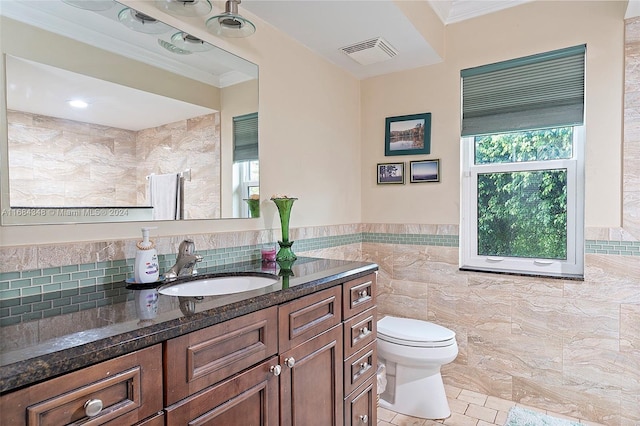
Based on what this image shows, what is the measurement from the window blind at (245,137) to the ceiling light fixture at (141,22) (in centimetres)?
49

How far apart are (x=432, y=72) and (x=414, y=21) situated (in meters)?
0.59

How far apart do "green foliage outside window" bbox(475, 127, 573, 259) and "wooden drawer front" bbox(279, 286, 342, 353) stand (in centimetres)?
147

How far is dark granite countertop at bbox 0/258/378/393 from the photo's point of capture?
0.65 m

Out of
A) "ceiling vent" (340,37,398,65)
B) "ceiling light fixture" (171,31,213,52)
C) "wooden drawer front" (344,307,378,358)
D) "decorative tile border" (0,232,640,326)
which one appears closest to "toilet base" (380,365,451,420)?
"wooden drawer front" (344,307,378,358)

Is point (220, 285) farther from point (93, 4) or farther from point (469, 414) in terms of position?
point (469, 414)

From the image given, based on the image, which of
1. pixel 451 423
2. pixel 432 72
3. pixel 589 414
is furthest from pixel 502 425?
pixel 432 72

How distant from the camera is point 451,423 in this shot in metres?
2.11

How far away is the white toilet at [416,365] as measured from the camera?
2066 mm

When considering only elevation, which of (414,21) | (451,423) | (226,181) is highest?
(414,21)

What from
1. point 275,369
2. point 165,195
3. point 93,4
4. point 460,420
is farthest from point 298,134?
point 460,420

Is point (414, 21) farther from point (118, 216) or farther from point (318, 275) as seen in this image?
point (118, 216)

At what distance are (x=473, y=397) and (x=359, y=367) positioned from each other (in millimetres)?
1197

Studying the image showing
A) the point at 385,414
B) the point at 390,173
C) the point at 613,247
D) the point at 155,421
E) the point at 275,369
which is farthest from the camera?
the point at 390,173

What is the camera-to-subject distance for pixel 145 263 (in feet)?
4.21
